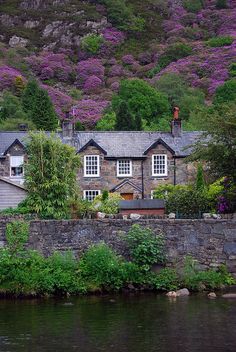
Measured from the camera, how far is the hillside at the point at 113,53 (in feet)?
312

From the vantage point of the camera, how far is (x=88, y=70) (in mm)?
124062

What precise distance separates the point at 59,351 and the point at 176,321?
513cm

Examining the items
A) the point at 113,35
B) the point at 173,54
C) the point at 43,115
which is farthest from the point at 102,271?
the point at 113,35

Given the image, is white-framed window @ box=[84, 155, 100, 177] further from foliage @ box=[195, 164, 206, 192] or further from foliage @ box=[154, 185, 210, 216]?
foliage @ box=[154, 185, 210, 216]

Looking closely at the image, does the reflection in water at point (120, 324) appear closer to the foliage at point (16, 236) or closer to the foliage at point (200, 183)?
the foliage at point (16, 236)

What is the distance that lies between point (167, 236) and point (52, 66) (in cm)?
9568

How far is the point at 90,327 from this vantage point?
2433cm

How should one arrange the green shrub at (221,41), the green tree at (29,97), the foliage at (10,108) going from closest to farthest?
1. the foliage at (10,108)
2. the green tree at (29,97)
3. the green shrub at (221,41)

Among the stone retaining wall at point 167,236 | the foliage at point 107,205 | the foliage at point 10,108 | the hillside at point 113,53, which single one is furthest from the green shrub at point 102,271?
the foliage at point 10,108

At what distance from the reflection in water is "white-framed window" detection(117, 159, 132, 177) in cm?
2736

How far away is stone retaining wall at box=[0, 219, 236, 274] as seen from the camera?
31.0m

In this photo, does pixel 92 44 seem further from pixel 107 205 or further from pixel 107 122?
pixel 107 205

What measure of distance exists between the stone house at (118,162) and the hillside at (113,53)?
19.8 meters

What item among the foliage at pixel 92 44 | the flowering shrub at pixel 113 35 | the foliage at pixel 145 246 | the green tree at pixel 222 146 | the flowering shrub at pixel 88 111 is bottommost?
the foliage at pixel 145 246
